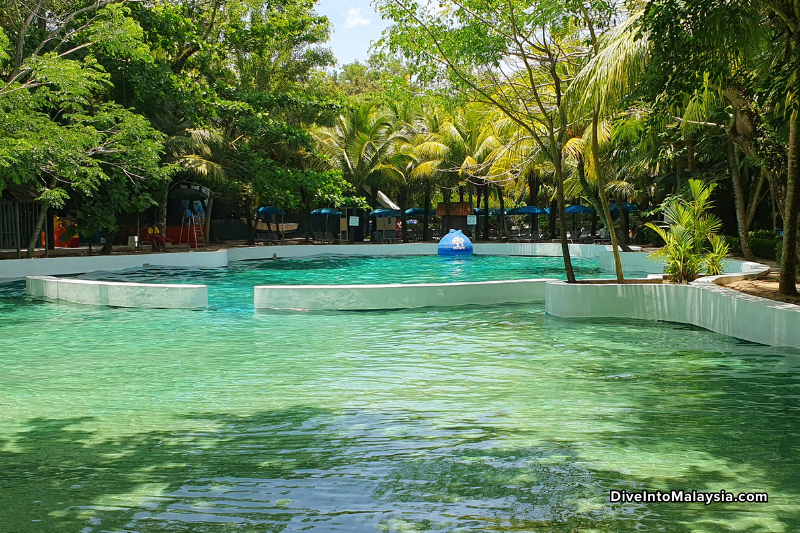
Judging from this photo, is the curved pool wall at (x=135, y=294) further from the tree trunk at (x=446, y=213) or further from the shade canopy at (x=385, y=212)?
the tree trunk at (x=446, y=213)

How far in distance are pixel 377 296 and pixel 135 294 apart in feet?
15.4

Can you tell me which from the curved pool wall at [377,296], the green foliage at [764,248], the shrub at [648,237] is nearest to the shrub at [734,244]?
the green foliage at [764,248]

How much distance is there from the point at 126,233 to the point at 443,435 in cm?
2937

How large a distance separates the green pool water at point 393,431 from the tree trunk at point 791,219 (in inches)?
50.5

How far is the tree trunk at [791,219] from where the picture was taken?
33.4 feet

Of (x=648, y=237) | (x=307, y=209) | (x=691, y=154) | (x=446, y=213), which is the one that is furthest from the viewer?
(x=446, y=213)

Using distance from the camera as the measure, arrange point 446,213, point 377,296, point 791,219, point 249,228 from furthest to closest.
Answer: point 446,213, point 249,228, point 377,296, point 791,219

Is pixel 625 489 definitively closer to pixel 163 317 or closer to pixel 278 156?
pixel 163 317

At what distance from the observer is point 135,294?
46.8 ft

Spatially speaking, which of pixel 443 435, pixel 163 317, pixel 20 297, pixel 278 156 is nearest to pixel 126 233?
pixel 278 156

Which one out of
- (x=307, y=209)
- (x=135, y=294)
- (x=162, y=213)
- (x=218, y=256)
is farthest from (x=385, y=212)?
(x=135, y=294)

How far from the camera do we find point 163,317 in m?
13.0

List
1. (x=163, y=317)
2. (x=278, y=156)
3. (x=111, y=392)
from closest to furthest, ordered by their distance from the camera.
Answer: (x=111, y=392), (x=163, y=317), (x=278, y=156)

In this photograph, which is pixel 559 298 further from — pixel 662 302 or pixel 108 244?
pixel 108 244
